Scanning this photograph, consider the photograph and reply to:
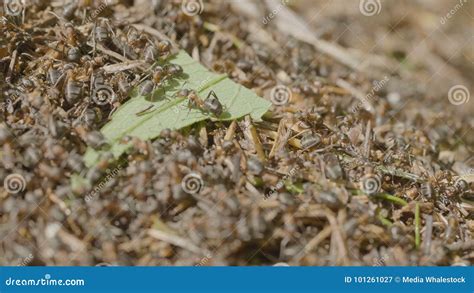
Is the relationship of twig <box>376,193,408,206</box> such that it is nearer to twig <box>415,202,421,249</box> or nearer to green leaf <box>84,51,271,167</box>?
twig <box>415,202,421,249</box>

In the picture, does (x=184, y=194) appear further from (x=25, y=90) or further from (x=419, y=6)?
(x=419, y=6)

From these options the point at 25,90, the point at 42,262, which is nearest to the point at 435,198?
the point at 42,262

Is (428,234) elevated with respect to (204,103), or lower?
elevated

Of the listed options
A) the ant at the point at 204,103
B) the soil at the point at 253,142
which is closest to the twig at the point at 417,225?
the soil at the point at 253,142

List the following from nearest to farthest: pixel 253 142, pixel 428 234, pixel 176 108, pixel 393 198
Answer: pixel 428 234 < pixel 393 198 < pixel 253 142 < pixel 176 108

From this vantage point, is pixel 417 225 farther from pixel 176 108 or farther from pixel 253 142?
pixel 176 108

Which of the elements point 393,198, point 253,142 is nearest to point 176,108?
point 253,142

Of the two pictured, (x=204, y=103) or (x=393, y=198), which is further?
(x=204, y=103)

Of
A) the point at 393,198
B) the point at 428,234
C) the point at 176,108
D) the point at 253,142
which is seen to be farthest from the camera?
the point at 176,108

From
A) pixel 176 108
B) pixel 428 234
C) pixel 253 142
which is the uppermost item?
pixel 428 234

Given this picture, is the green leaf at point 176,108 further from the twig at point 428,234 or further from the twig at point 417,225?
the twig at point 428,234
